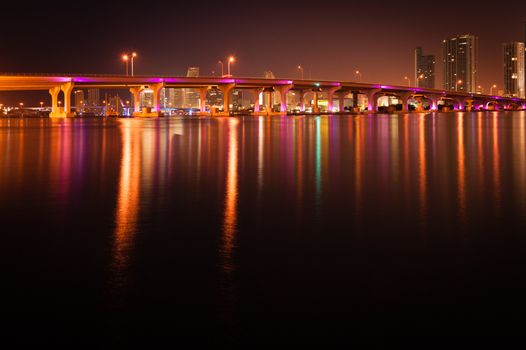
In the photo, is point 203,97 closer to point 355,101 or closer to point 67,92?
point 67,92

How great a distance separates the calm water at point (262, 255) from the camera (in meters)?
5.24

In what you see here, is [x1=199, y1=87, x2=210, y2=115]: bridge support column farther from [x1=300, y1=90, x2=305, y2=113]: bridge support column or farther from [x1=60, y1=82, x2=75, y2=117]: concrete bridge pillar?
[x1=60, y1=82, x2=75, y2=117]: concrete bridge pillar

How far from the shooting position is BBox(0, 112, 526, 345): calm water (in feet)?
17.2

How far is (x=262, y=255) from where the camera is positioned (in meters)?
7.36

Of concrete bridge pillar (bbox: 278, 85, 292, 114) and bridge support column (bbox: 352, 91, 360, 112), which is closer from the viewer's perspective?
concrete bridge pillar (bbox: 278, 85, 292, 114)

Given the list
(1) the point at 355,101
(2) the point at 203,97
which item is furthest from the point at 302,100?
(2) the point at 203,97

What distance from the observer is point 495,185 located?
44.4ft

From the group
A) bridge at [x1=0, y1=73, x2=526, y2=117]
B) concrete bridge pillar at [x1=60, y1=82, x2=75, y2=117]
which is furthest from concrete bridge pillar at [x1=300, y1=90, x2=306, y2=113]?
concrete bridge pillar at [x1=60, y1=82, x2=75, y2=117]

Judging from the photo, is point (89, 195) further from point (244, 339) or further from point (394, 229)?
point (244, 339)

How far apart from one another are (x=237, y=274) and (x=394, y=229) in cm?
323


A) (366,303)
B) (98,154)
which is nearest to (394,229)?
(366,303)

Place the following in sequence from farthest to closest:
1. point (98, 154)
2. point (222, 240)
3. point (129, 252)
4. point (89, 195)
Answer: point (98, 154), point (89, 195), point (222, 240), point (129, 252)

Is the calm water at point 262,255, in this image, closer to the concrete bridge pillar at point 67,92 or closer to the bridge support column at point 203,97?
the concrete bridge pillar at point 67,92

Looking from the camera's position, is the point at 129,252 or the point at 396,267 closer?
the point at 396,267
